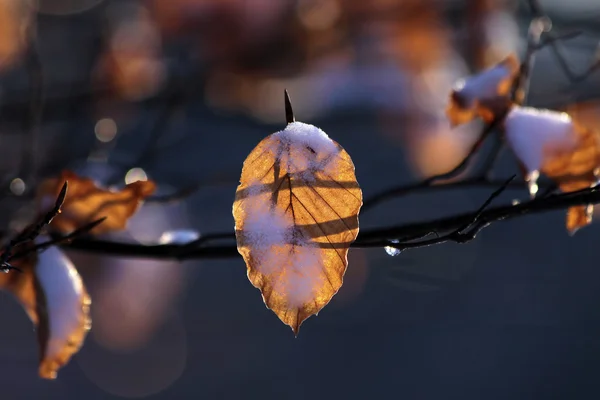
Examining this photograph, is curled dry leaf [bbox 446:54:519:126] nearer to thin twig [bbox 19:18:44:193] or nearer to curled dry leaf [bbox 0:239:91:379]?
curled dry leaf [bbox 0:239:91:379]

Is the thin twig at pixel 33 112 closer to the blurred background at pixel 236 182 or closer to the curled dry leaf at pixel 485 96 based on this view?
the blurred background at pixel 236 182

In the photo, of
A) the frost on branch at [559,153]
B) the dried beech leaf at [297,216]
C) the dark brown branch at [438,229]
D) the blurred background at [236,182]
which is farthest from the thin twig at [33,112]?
the frost on branch at [559,153]

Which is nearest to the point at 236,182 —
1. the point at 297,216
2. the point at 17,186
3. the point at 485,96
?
the point at 17,186

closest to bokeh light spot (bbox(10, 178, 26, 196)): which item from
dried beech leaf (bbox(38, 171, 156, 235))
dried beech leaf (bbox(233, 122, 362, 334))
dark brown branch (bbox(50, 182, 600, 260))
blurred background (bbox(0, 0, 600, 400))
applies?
blurred background (bbox(0, 0, 600, 400))

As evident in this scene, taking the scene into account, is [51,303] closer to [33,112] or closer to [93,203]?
[93,203]

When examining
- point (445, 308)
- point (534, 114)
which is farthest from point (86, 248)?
point (445, 308)

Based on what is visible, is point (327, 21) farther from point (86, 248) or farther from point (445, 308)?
point (445, 308)
